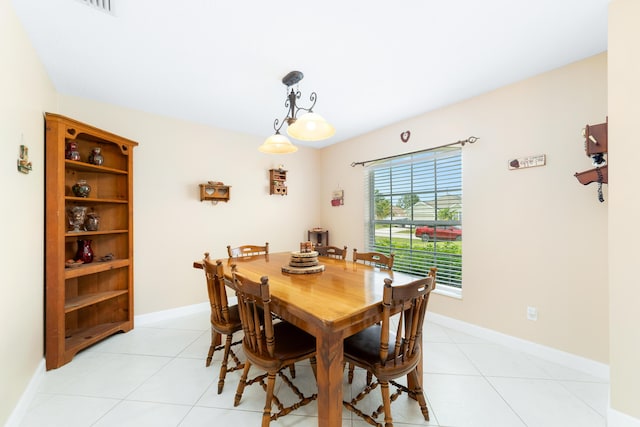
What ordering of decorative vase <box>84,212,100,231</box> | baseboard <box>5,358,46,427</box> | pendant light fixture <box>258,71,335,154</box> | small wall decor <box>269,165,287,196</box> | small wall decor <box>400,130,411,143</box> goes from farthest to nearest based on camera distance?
small wall decor <box>269,165,287,196</box>, small wall decor <box>400,130,411,143</box>, decorative vase <box>84,212,100,231</box>, pendant light fixture <box>258,71,335,154</box>, baseboard <box>5,358,46,427</box>

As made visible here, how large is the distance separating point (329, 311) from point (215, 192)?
8.79 ft

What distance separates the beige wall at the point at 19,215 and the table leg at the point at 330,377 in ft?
5.65

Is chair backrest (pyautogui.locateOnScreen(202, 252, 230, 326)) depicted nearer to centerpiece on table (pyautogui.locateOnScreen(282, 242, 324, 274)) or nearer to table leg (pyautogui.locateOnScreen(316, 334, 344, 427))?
centerpiece on table (pyautogui.locateOnScreen(282, 242, 324, 274))

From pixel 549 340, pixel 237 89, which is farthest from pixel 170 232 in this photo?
pixel 549 340

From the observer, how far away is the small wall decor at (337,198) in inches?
162

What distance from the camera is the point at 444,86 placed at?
2371mm

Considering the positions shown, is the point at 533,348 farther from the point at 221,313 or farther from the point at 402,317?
the point at 221,313

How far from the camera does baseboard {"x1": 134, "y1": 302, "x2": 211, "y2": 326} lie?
2.90 meters

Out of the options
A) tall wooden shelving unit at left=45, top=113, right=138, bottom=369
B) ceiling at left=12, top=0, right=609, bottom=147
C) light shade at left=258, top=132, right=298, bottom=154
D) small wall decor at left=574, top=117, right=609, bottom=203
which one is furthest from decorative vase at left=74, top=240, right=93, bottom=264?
small wall decor at left=574, top=117, right=609, bottom=203

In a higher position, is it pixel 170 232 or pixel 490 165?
pixel 490 165

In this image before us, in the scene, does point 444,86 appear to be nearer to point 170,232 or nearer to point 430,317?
point 430,317

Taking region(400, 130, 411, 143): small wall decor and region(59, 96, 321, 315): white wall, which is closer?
region(59, 96, 321, 315): white wall

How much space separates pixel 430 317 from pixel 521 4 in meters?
2.85

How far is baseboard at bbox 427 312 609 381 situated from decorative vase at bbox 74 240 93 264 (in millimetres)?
3696
